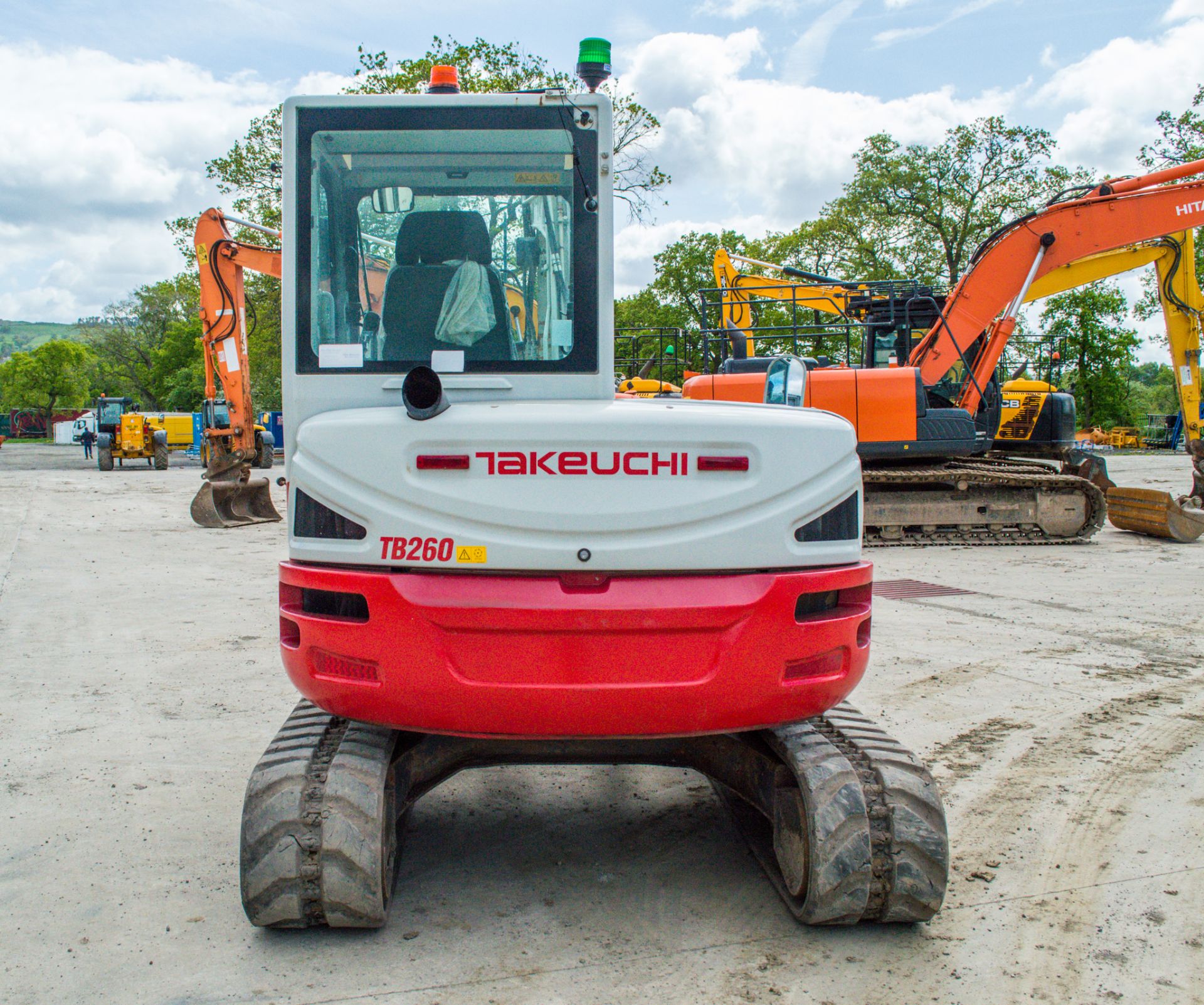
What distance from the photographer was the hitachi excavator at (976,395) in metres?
12.2

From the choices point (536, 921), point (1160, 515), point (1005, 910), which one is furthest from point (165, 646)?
point (1160, 515)

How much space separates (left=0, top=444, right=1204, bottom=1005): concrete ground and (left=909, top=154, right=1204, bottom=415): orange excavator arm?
664 cm

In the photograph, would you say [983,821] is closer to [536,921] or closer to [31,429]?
[536,921]

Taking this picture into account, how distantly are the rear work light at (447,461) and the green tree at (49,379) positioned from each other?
92935 mm

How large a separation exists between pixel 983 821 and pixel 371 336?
2916mm

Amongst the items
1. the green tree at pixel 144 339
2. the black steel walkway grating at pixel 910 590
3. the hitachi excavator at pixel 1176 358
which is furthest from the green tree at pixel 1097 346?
the green tree at pixel 144 339

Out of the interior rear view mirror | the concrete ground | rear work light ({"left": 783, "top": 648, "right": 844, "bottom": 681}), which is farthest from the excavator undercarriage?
the interior rear view mirror

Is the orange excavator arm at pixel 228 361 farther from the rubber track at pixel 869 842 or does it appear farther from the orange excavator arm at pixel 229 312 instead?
the rubber track at pixel 869 842

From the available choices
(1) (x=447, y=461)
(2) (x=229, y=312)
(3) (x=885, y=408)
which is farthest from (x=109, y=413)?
(1) (x=447, y=461)

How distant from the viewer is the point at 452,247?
11.9 ft

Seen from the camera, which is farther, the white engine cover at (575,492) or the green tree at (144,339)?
the green tree at (144,339)

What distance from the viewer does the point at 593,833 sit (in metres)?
4.01

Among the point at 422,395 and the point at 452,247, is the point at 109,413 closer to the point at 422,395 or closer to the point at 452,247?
the point at 452,247

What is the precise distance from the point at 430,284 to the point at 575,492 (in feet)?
3.73
